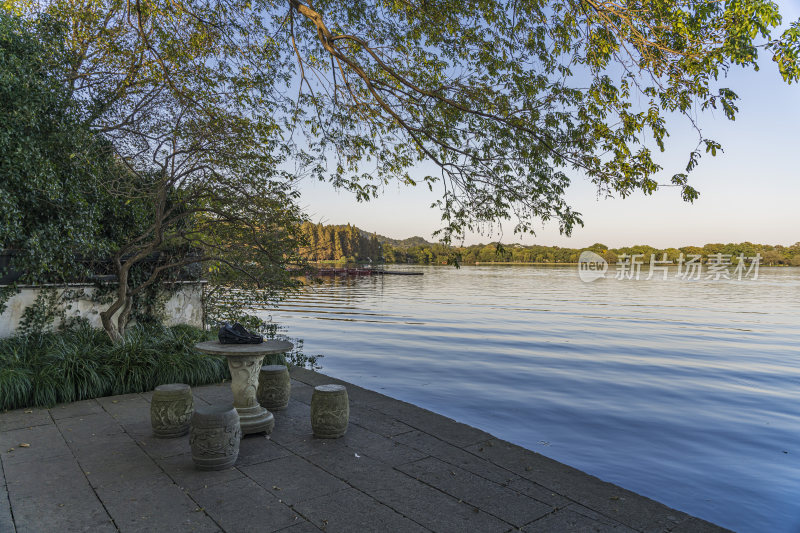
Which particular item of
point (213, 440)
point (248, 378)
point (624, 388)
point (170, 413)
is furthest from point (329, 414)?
point (624, 388)

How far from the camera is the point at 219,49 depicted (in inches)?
367

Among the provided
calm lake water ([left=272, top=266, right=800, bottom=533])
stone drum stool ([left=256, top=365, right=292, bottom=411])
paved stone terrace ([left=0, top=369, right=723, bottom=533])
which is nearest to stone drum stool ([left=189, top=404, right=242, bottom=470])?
paved stone terrace ([left=0, top=369, right=723, bottom=533])

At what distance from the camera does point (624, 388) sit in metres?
13.2

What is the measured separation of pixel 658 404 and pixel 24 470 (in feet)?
40.3

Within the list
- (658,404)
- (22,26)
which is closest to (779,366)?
(658,404)

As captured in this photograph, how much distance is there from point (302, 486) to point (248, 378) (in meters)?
1.83

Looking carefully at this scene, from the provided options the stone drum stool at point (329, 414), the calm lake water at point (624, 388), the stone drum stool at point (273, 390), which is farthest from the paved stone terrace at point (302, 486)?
the calm lake water at point (624, 388)

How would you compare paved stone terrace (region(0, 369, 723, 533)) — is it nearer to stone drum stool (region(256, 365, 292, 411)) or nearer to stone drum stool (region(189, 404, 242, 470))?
stone drum stool (region(189, 404, 242, 470))

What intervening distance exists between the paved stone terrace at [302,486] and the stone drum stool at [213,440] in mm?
147

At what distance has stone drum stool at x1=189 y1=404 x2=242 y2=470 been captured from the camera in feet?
15.3

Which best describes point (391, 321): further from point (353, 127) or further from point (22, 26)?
point (22, 26)

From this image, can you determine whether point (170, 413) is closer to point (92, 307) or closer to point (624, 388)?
point (92, 307)

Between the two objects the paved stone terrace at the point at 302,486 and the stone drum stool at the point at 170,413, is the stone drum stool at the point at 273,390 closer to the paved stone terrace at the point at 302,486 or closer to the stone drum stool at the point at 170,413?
the paved stone terrace at the point at 302,486

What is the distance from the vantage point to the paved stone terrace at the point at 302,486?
3838 millimetres
